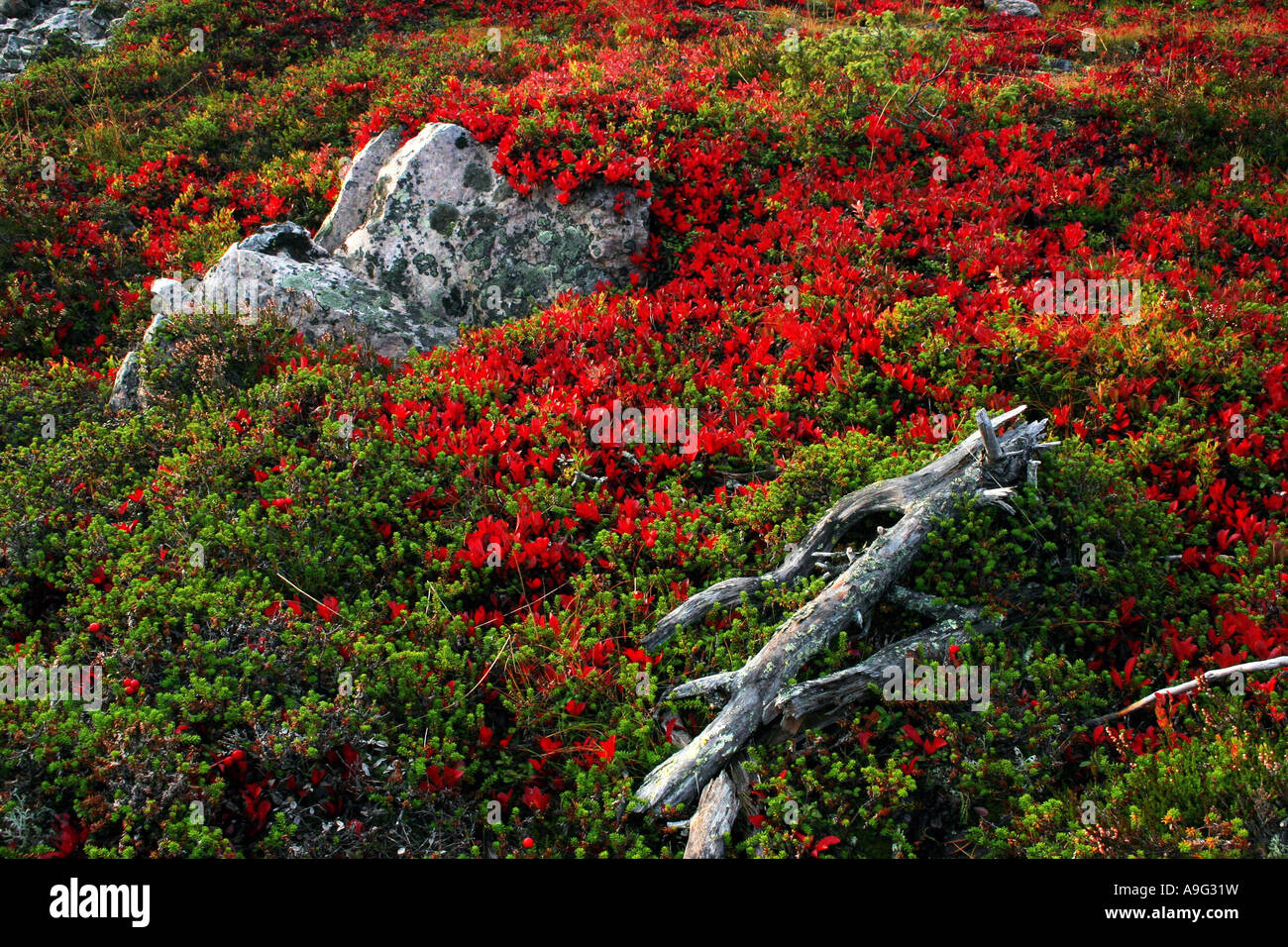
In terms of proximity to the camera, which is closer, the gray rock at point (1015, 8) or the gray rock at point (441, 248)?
the gray rock at point (441, 248)

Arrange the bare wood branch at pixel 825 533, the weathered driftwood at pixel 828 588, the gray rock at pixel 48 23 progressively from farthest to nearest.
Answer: the gray rock at pixel 48 23 < the bare wood branch at pixel 825 533 < the weathered driftwood at pixel 828 588

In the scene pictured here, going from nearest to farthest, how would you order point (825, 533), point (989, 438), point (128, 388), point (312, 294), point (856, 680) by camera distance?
point (856, 680), point (989, 438), point (825, 533), point (128, 388), point (312, 294)

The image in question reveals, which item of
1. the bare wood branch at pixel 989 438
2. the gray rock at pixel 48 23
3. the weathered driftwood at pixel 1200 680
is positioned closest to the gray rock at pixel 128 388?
the bare wood branch at pixel 989 438

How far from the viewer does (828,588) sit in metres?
4.68

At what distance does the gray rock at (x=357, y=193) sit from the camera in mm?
9938

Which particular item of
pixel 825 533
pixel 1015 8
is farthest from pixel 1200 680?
pixel 1015 8

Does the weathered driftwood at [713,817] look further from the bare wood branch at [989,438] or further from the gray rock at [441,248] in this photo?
the gray rock at [441,248]

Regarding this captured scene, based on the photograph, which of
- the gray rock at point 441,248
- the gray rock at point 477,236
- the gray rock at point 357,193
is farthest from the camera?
the gray rock at point 357,193

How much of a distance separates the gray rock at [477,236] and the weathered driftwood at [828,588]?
216 inches

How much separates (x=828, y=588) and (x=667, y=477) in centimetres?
198

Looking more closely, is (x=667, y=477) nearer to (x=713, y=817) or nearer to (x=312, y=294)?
(x=713, y=817)
